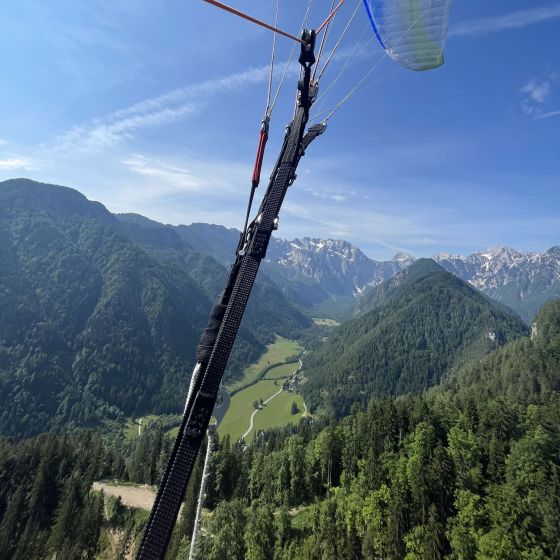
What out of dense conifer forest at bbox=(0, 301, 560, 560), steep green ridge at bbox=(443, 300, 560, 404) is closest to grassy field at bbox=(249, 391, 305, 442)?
steep green ridge at bbox=(443, 300, 560, 404)

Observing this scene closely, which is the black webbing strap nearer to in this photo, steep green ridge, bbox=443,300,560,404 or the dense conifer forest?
the dense conifer forest

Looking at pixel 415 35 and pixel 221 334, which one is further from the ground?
pixel 415 35

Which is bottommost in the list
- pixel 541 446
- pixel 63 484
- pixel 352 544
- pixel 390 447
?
pixel 63 484

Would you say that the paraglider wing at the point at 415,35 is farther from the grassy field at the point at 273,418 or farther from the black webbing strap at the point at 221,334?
the grassy field at the point at 273,418

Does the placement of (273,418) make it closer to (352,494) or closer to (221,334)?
(352,494)

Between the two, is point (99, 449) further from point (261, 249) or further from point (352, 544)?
point (261, 249)

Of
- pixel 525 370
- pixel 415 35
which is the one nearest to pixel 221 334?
pixel 415 35

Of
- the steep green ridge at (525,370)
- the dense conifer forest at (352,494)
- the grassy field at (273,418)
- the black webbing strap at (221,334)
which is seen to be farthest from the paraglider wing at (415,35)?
the grassy field at (273,418)

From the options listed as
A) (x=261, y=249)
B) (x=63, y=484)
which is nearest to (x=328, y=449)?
(x=63, y=484)
